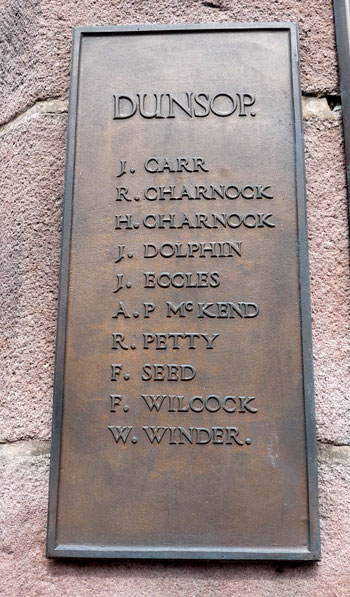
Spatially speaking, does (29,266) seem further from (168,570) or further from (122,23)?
(168,570)

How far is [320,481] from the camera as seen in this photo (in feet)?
5.75

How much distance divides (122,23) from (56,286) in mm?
1115

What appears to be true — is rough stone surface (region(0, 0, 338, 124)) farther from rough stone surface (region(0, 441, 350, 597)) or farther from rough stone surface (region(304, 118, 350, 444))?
rough stone surface (region(0, 441, 350, 597))

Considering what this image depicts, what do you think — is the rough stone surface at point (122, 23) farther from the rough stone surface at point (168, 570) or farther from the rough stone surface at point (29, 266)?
the rough stone surface at point (168, 570)

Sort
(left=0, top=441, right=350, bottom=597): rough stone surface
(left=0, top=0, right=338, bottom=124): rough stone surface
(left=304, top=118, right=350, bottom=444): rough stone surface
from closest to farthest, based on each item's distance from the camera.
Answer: (left=0, top=441, right=350, bottom=597): rough stone surface → (left=304, top=118, right=350, bottom=444): rough stone surface → (left=0, top=0, right=338, bottom=124): rough stone surface

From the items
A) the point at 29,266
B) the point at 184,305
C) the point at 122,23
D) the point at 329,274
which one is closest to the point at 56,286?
the point at 29,266

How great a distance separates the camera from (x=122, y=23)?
83.6 inches

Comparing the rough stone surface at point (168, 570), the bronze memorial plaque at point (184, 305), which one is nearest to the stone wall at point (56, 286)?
the rough stone surface at point (168, 570)

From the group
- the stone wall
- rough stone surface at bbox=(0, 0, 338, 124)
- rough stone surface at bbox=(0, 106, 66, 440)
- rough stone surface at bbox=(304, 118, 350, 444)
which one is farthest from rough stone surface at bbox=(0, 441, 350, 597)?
rough stone surface at bbox=(0, 0, 338, 124)

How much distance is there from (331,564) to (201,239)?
1162 mm

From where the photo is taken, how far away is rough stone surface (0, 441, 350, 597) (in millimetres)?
1669

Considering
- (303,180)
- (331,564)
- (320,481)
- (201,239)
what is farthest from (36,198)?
(331,564)

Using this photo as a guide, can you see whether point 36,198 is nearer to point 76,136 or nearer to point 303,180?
point 76,136

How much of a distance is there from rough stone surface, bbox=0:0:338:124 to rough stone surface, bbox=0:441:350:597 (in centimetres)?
148
